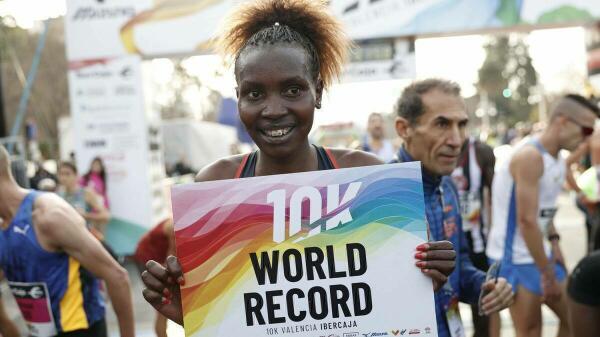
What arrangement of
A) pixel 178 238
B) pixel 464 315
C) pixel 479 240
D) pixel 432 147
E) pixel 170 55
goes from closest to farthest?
pixel 178 238, pixel 432 147, pixel 479 240, pixel 464 315, pixel 170 55

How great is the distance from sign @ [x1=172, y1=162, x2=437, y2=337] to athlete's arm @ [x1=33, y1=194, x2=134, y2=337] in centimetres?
178

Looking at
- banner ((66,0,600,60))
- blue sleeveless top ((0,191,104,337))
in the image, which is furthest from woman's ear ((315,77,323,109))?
banner ((66,0,600,60))

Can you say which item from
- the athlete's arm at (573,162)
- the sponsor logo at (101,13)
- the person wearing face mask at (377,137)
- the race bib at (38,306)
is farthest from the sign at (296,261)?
the sponsor logo at (101,13)

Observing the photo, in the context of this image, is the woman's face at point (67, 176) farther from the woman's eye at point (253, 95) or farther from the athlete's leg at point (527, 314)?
the woman's eye at point (253, 95)

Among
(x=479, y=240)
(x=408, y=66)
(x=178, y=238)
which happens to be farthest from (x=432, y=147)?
(x=408, y=66)

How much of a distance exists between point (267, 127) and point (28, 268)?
2132 mm

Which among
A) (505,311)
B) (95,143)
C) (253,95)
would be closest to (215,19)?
(95,143)

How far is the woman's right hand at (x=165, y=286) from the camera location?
1882 millimetres

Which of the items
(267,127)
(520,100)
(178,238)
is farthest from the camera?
(520,100)

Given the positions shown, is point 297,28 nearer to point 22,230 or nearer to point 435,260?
point 435,260

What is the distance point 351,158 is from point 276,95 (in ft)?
1.45

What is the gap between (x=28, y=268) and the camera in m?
3.57

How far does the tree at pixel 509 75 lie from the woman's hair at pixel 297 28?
69.6 m

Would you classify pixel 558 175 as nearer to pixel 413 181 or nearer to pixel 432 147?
pixel 432 147
